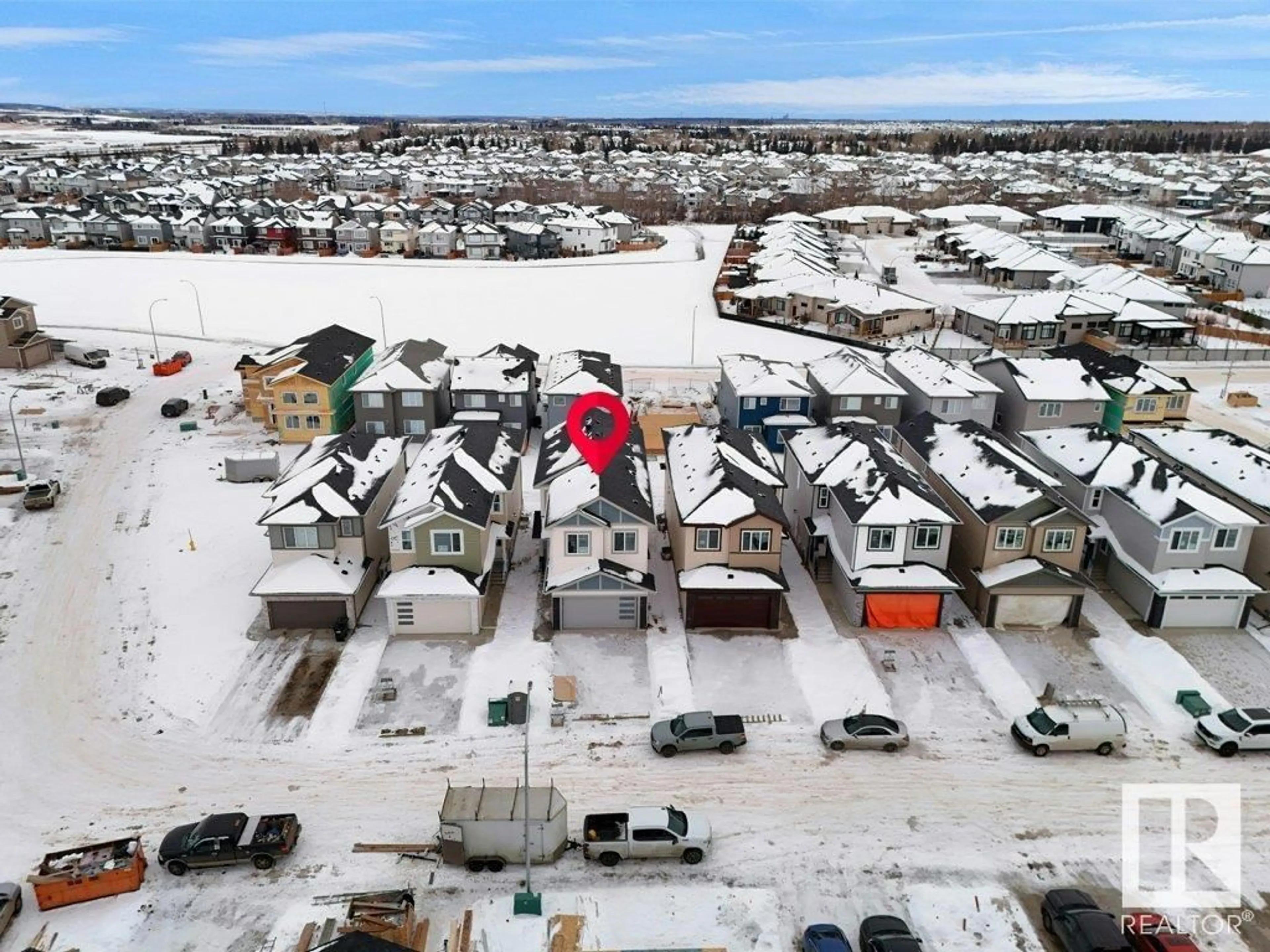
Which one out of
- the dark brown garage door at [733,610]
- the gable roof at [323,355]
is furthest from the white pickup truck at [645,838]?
the gable roof at [323,355]

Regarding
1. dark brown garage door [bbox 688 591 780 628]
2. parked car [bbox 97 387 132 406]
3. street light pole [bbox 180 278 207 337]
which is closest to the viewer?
dark brown garage door [bbox 688 591 780 628]

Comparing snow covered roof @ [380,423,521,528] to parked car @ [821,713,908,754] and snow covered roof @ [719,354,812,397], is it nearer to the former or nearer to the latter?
parked car @ [821,713,908,754]

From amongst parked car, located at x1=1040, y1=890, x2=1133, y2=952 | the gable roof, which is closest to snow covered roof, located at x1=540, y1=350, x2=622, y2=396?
the gable roof

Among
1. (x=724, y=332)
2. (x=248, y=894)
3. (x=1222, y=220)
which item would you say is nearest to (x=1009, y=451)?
(x=248, y=894)

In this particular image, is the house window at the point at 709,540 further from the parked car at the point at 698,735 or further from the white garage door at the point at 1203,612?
the white garage door at the point at 1203,612

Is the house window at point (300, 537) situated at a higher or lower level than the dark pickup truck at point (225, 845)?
higher

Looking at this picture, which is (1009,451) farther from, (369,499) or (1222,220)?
(1222,220)
